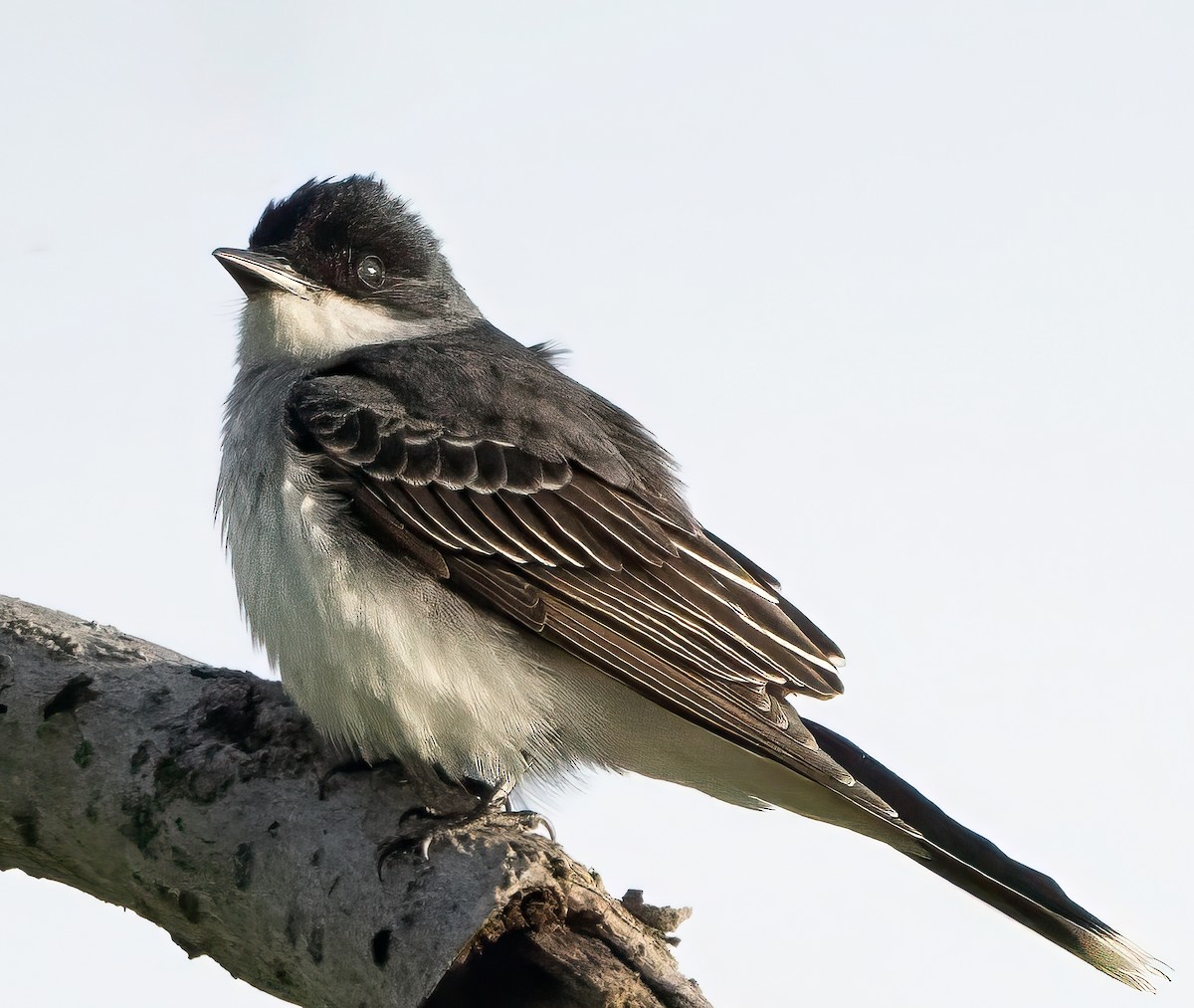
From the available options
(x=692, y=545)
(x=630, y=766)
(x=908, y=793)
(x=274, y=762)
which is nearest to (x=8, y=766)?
(x=274, y=762)

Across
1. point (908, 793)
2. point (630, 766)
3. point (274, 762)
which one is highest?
point (908, 793)

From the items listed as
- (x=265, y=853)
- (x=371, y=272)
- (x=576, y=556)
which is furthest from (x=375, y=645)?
(x=371, y=272)

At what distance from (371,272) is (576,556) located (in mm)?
2178

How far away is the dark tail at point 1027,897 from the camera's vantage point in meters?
5.52

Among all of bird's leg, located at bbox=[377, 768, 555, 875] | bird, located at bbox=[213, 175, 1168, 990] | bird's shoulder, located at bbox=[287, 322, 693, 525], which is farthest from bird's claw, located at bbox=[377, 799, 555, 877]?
bird's shoulder, located at bbox=[287, 322, 693, 525]

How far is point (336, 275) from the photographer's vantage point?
7000 mm

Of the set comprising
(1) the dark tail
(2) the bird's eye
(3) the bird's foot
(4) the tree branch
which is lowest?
(4) the tree branch

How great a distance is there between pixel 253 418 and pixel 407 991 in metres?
2.79

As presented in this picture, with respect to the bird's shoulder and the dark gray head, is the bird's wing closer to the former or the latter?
the bird's shoulder

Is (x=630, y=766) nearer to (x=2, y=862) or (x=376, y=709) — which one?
(x=376, y=709)

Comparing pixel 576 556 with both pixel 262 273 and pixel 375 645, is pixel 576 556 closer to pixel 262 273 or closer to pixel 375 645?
pixel 375 645

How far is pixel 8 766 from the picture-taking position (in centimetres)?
536

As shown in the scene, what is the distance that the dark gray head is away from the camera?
673 centimetres

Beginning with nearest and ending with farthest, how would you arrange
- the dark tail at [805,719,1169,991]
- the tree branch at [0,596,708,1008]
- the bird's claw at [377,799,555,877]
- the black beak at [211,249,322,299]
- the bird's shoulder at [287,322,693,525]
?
the tree branch at [0,596,708,1008] < the bird's claw at [377,799,555,877] < the dark tail at [805,719,1169,991] < the bird's shoulder at [287,322,693,525] < the black beak at [211,249,322,299]
